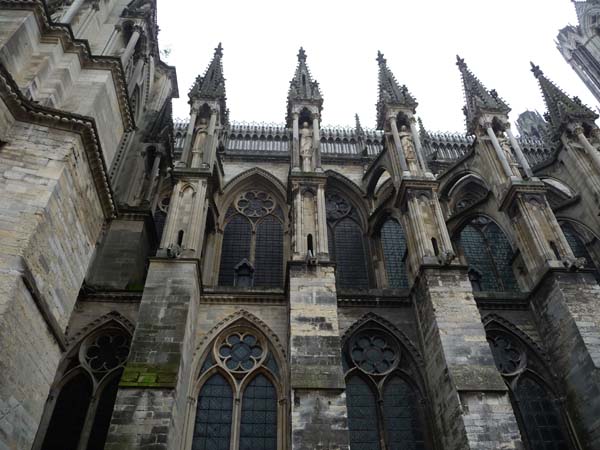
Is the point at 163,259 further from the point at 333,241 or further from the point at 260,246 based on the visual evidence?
the point at 333,241

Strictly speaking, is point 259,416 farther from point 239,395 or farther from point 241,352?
point 241,352

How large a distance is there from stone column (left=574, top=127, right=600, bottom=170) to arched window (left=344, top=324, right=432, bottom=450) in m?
9.14

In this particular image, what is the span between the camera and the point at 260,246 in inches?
654

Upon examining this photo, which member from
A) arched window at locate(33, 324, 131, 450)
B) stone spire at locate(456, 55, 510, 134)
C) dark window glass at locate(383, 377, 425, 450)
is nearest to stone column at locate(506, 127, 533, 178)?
stone spire at locate(456, 55, 510, 134)

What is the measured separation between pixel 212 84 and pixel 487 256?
11781 mm

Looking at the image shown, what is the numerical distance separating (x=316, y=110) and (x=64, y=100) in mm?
8470

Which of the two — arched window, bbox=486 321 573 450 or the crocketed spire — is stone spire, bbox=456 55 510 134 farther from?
the crocketed spire

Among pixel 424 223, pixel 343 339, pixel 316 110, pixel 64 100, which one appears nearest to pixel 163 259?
pixel 64 100

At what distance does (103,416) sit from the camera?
A: 1041 centimetres

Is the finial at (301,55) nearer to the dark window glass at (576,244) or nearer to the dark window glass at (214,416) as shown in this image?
the dark window glass at (576,244)

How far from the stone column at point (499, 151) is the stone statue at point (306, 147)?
19.8ft

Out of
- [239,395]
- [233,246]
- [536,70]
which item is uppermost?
[536,70]

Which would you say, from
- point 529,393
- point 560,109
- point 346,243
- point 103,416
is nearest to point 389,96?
point 346,243

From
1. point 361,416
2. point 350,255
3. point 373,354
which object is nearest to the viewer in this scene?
point 361,416
